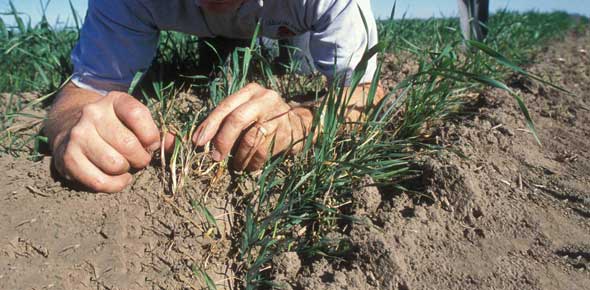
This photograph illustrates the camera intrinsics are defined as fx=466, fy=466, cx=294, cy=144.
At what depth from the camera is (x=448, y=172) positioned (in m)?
1.36

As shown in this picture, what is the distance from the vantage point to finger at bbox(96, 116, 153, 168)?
49.2 inches

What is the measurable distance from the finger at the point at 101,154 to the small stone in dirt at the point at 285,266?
0.49 metres

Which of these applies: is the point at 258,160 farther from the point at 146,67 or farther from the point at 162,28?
the point at 162,28

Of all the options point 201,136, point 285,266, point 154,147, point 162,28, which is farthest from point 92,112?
point 162,28

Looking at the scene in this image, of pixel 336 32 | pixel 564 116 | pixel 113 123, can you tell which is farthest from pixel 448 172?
pixel 564 116

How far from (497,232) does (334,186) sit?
47 cm

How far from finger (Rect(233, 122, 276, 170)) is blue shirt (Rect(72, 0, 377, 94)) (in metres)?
0.58

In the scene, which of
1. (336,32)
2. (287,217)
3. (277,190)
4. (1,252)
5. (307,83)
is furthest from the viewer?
(307,83)

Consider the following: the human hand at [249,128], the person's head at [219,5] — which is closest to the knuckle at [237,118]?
the human hand at [249,128]

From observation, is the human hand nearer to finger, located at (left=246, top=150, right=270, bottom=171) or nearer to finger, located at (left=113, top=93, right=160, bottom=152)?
finger, located at (left=246, top=150, right=270, bottom=171)

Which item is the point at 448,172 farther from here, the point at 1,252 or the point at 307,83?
the point at 1,252

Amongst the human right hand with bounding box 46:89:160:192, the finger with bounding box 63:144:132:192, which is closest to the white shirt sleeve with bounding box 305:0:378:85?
the human right hand with bounding box 46:89:160:192

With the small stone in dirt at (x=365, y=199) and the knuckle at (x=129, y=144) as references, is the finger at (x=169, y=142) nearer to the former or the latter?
the knuckle at (x=129, y=144)

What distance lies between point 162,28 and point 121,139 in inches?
41.4
